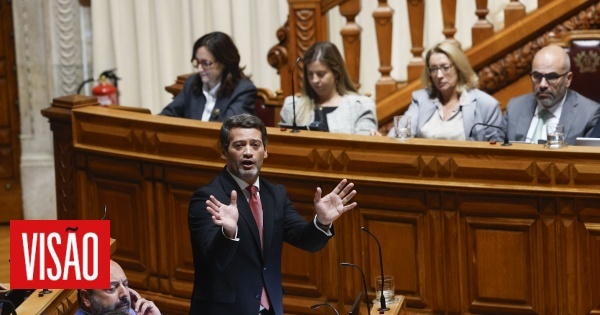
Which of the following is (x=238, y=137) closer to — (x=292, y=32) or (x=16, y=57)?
(x=292, y=32)

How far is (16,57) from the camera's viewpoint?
27.1ft

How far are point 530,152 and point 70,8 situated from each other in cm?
411

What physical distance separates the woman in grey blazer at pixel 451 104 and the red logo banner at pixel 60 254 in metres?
2.24

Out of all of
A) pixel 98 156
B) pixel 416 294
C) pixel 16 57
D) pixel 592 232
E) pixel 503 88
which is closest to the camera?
pixel 592 232

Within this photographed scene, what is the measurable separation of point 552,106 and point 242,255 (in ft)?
6.24

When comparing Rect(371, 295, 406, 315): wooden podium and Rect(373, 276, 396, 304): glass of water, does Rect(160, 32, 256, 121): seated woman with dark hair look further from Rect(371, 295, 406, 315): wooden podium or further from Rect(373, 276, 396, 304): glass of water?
Rect(371, 295, 406, 315): wooden podium

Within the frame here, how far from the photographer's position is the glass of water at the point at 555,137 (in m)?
5.05

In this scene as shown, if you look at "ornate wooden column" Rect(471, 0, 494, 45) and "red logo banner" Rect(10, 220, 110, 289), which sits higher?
"ornate wooden column" Rect(471, 0, 494, 45)

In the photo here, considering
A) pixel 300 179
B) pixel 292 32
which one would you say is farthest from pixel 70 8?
pixel 300 179

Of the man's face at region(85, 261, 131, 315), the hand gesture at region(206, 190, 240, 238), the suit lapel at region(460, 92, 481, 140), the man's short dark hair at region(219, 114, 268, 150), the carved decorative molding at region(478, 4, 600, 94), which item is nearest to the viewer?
the hand gesture at region(206, 190, 240, 238)

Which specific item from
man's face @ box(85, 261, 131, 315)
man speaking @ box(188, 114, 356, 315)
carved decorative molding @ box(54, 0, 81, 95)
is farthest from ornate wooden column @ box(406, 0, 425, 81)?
man's face @ box(85, 261, 131, 315)

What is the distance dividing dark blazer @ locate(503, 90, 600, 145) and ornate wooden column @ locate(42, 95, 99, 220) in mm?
2014

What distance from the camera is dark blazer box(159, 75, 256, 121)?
6.29 m

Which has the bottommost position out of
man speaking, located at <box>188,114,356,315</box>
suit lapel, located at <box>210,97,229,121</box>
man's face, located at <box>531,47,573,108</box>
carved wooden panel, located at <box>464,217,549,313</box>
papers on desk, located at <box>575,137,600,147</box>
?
carved wooden panel, located at <box>464,217,549,313</box>
